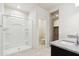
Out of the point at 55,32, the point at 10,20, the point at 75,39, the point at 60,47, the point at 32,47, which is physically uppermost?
the point at 10,20

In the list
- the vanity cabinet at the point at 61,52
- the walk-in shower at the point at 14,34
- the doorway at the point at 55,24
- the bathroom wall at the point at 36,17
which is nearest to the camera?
the vanity cabinet at the point at 61,52

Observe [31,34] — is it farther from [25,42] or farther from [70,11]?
[70,11]

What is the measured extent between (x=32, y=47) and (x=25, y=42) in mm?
426

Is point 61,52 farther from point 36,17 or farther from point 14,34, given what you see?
point 14,34

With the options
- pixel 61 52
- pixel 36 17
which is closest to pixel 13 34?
pixel 36 17

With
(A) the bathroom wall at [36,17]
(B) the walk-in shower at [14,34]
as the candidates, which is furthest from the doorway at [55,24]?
(B) the walk-in shower at [14,34]

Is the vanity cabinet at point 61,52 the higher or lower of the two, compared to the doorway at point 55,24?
lower

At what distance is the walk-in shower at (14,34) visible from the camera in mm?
2107

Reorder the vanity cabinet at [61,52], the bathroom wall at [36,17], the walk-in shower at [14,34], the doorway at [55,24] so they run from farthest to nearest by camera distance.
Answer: the walk-in shower at [14,34]
the bathroom wall at [36,17]
the doorway at [55,24]
the vanity cabinet at [61,52]

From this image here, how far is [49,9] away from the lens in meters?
1.76

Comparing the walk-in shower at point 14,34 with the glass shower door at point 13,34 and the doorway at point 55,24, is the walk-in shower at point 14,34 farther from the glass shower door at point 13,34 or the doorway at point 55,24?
the doorway at point 55,24

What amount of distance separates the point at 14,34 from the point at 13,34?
30 millimetres

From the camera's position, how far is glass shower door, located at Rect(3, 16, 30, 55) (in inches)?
83.9

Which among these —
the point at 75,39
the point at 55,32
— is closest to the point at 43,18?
the point at 55,32
